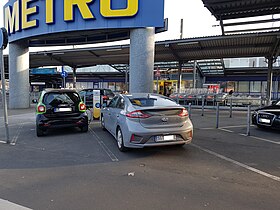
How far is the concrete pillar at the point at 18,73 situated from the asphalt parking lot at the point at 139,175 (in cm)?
983

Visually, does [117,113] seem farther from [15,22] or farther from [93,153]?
[15,22]

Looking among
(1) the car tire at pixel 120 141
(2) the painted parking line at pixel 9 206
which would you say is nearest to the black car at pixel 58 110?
(1) the car tire at pixel 120 141

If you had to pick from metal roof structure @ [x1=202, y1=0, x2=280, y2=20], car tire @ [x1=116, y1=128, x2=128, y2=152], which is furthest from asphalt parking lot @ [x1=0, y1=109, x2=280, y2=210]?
metal roof structure @ [x1=202, y1=0, x2=280, y2=20]

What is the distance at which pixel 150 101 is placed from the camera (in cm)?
570

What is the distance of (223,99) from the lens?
1702 cm

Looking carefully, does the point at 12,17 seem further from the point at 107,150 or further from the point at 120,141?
the point at 120,141

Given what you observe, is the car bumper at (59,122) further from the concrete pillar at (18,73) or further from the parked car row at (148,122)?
the concrete pillar at (18,73)

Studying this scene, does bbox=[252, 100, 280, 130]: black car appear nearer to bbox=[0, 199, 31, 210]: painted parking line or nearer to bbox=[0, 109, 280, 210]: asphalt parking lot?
bbox=[0, 109, 280, 210]: asphalt parking lot

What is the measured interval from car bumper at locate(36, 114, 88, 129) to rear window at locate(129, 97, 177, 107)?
2541mm

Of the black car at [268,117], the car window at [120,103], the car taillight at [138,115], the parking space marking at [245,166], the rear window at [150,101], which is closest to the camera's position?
the parking space marking at [245,166]

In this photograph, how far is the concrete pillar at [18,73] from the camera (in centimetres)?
1506

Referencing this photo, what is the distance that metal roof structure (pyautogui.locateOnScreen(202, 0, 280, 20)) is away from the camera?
1058 cm

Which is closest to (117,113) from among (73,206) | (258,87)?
(73,206)

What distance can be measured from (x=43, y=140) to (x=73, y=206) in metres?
4.27
